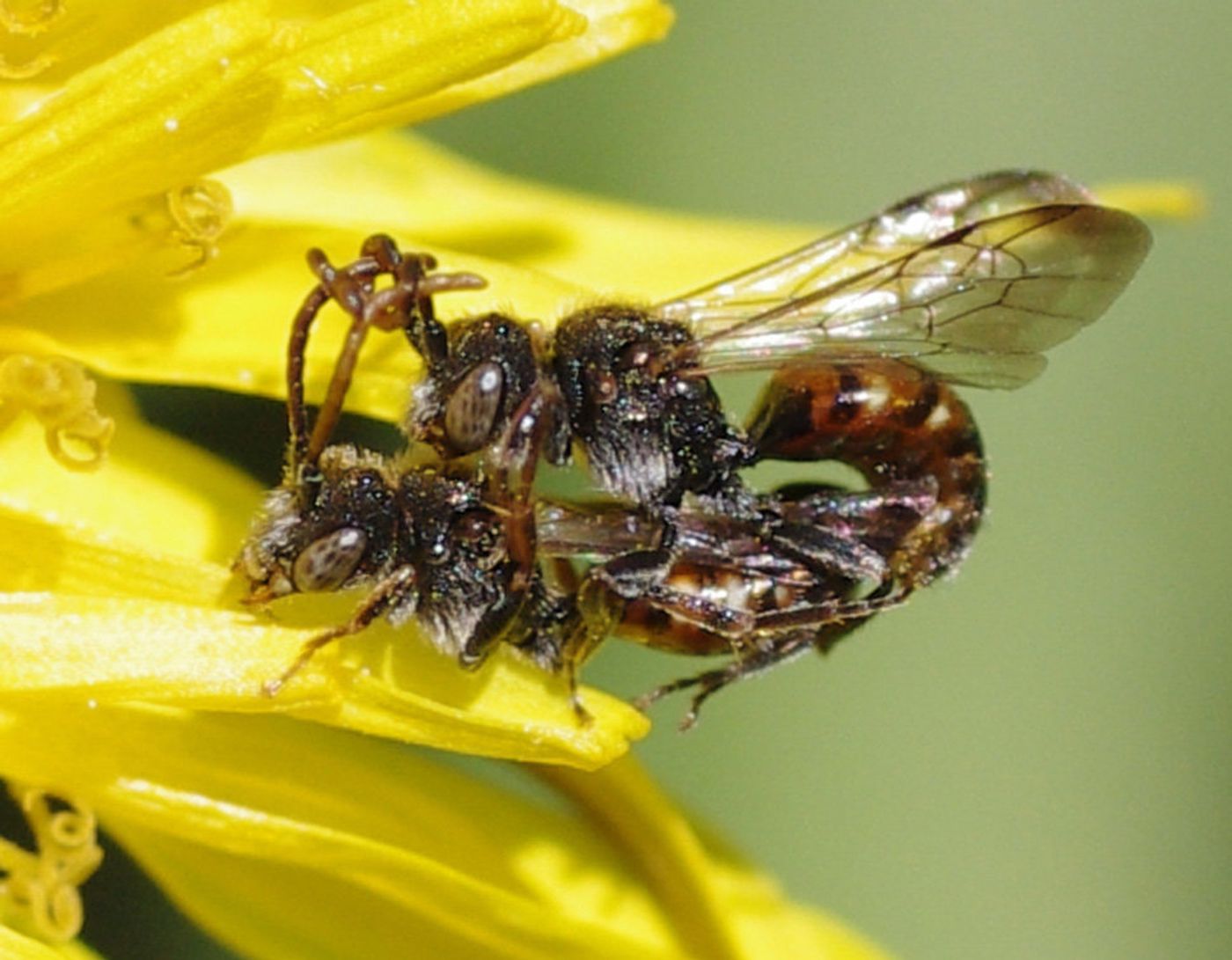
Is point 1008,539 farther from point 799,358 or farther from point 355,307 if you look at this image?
point 355,307

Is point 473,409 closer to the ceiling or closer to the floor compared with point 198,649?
closer to the ceiling

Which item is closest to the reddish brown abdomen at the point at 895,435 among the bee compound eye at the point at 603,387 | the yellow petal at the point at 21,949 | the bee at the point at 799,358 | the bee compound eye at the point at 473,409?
the bee at the point at 799,358

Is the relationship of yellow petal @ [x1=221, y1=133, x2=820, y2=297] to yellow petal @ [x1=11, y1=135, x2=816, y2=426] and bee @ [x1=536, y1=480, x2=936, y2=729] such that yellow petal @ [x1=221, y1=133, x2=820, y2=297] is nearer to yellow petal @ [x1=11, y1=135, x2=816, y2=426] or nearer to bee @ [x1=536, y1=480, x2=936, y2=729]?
yellow petal @ [x1=11, y1=135, x2=816, y2=426]

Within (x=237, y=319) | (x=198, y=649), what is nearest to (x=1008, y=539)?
(x=237, y=319)

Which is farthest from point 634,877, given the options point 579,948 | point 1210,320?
point 1210,320

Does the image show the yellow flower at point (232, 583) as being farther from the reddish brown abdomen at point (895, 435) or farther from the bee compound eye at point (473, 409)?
the reddish brown abdomen at point (895, 435)
